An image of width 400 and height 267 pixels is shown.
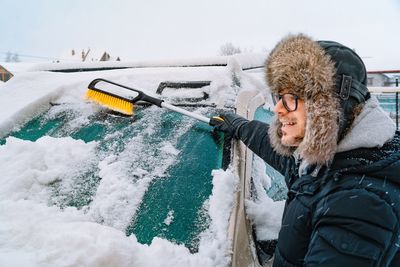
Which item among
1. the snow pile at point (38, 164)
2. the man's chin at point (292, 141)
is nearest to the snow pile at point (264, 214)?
the man's chin at point (292, 141)

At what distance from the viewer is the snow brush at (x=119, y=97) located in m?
1.97

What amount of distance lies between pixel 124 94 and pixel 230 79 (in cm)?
63

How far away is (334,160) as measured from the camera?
1227 millimetres

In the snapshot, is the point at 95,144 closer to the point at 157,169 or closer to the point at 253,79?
the point at 157,169

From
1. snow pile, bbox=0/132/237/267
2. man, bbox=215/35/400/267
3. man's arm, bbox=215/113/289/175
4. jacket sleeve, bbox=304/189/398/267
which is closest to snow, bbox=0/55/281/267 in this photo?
snow pile, bbox=0/132/237/267

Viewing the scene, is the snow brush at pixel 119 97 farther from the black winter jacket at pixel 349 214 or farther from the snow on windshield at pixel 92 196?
the black winter jacket at pixel 349 214

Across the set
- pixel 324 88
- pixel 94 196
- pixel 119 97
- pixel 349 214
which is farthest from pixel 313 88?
pixel 119 97

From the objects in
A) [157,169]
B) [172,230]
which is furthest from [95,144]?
[172,230]

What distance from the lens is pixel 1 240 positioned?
1.22 m

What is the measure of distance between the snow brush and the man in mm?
638

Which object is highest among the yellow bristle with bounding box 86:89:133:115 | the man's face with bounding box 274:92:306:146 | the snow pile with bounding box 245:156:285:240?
the man's face with bounding box 274:92:306:146

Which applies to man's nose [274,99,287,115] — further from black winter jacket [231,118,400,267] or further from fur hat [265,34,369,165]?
black winter jacket [231,118,400,267]

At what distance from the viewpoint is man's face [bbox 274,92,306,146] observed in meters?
1.32

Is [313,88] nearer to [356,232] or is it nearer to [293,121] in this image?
[293,121]
